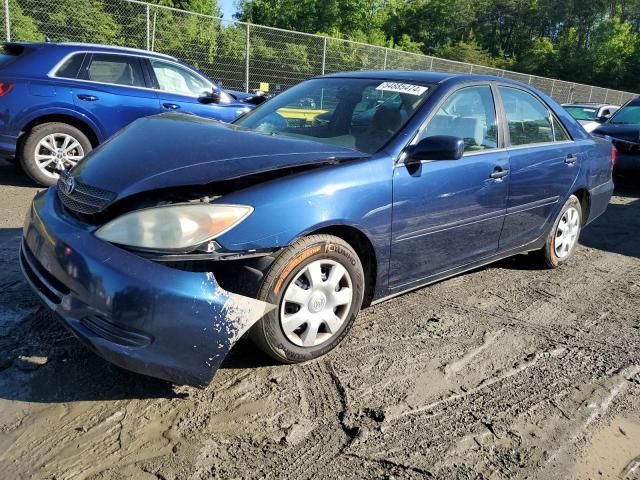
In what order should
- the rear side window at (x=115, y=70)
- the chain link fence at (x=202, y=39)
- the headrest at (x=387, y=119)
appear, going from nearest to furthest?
the headrest at (x=387, y=119) → the rear side window at (x=115, y=70) → the chain link fence at (x=202, y=39)

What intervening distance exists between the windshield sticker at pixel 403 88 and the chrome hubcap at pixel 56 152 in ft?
13.8

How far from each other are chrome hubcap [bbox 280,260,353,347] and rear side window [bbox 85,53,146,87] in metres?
5.12

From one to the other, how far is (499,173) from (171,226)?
7.80 ft

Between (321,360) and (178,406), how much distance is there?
2.68 ft

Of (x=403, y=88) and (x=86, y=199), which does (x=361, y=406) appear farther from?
(x=403, y=88)

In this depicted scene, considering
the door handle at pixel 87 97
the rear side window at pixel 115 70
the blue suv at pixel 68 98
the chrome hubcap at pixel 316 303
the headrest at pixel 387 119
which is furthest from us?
the rear side window at pixel 115 70

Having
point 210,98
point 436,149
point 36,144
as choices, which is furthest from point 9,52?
point 436,149

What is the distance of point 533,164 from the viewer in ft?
13.8

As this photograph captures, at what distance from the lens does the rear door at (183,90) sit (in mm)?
7230

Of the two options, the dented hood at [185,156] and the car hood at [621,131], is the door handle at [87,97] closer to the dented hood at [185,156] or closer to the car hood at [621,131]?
the dented hood at [185,156]

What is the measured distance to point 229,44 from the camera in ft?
43.7

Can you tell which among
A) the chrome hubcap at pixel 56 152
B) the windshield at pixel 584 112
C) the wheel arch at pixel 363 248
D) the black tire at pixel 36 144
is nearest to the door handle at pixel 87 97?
the black tire at pixel 36 144

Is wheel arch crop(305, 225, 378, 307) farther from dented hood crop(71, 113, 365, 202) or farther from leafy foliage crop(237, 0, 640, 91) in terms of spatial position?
leafy foliage crop(237, 0, 640, 91)

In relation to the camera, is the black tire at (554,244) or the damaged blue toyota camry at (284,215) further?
the black tire at (554,244)
